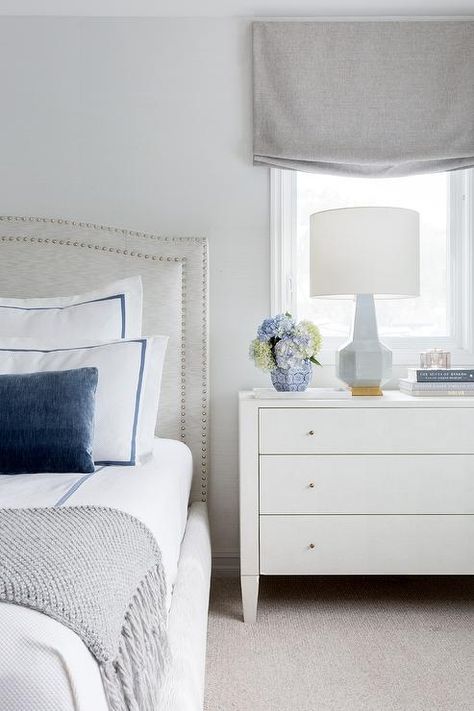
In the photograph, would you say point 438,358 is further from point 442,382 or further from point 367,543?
point 367,543

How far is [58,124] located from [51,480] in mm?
1642

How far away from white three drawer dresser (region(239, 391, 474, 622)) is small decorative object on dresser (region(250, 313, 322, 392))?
15 cm

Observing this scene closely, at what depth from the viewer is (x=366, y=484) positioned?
7.24ft

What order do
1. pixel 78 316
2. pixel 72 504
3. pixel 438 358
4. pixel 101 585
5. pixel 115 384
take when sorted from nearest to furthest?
pixel 101 585 → pixel 72 504 → pixel 115 384 → pixel 78 316 → pixel 438 358

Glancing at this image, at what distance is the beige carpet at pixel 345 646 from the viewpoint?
1.75 meters

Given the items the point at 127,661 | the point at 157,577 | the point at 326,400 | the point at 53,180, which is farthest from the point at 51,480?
the point at 53,180

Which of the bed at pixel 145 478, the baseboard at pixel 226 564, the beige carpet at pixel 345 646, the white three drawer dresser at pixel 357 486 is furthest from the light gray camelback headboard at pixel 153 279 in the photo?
the beige carpet at pixel 345 646

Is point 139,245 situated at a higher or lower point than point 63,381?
higher

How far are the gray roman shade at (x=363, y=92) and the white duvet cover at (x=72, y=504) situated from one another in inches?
52.8

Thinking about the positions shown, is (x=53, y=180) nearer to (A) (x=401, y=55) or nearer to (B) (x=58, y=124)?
(B) (x=58, y=124)

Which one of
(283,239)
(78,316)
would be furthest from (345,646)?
(283,239)

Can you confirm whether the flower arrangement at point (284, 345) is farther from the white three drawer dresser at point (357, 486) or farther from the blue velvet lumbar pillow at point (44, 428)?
the blue velvet lumbar pillow at point (44, 428)

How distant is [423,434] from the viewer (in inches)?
87.1

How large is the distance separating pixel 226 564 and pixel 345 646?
0.75m
